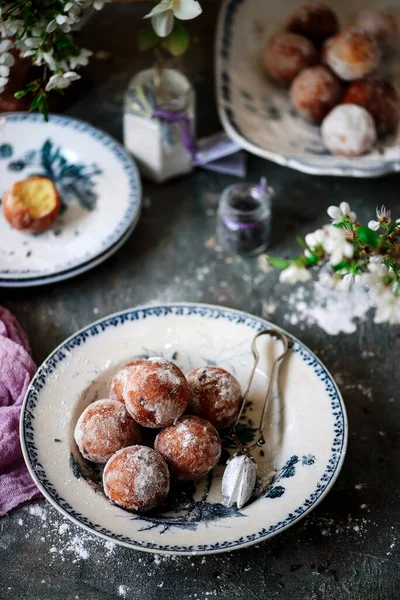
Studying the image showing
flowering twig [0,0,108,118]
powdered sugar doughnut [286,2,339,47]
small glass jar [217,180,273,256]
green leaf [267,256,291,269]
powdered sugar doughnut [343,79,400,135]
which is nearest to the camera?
flowering twig [0,0,108,118]

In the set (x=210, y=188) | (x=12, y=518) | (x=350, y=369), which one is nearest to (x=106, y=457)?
(x=12, y=518)

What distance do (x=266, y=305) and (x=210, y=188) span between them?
0.34m

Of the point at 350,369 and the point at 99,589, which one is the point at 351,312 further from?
the point at 99,589

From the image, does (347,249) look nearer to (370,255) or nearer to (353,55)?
(370,255)

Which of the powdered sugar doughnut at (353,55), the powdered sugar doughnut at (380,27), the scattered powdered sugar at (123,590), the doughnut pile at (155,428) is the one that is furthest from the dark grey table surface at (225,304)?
the powdered sugar doughnut at (380,27)

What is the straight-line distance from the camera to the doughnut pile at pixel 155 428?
2.89ft

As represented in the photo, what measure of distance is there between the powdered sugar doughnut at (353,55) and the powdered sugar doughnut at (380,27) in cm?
10

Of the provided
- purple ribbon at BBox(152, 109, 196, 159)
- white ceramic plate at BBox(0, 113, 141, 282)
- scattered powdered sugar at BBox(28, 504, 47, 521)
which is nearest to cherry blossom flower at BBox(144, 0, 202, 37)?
purple ribbon at BBox(152, 109, 196, 159)

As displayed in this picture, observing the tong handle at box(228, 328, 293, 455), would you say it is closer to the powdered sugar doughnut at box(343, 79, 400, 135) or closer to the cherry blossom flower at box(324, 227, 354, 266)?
the cherry blossom flower at box(324, 227, 354, 266)

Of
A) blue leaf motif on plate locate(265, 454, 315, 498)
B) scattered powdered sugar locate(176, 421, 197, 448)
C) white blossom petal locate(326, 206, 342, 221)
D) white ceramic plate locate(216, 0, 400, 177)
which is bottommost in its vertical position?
blue leaf motif on plate locate(265, 454, 315, 498)

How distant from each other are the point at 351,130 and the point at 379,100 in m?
0.11

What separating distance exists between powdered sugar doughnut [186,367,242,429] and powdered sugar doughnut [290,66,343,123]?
73 centimetres

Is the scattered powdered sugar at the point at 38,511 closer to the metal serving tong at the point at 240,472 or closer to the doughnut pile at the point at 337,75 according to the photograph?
the metal serving tong at the point at 240,472

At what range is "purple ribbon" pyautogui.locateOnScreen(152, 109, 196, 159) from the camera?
137 cm
